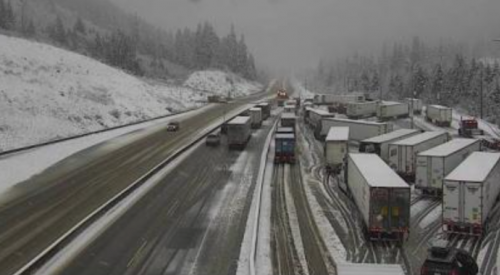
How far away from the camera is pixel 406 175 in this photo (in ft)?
150

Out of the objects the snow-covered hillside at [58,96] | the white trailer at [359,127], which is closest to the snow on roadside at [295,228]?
the white trailer at [359,127]

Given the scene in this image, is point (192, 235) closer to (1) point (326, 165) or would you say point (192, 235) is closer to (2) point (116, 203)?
(2) point (116, 203)

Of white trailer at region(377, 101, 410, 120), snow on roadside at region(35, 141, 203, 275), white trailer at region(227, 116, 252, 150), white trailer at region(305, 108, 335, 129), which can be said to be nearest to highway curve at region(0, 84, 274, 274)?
snow on roadside at region(35, 141, 203, 275)

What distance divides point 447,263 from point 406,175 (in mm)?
22992

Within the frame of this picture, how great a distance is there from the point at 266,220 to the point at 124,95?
5875 centimetres

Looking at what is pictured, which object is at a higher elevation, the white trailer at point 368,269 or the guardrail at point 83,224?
the guardrail at point 83,224

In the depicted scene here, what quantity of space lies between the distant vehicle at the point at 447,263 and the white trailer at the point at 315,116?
4986cm

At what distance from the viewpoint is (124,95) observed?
284 ft

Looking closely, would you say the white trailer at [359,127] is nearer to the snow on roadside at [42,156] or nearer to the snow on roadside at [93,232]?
the snow on roadside at [42,156]

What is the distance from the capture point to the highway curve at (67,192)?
94.4 ft

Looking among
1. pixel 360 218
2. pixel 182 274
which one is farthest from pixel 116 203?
pixel 360 218

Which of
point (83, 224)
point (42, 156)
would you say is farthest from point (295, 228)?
point (42, 156)

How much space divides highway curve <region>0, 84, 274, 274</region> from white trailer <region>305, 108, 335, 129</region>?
21.8 meters

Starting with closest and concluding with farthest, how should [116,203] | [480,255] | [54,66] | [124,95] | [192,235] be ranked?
[480,255] → [192,235] → [116,203] → [54,66] → [124,95]
